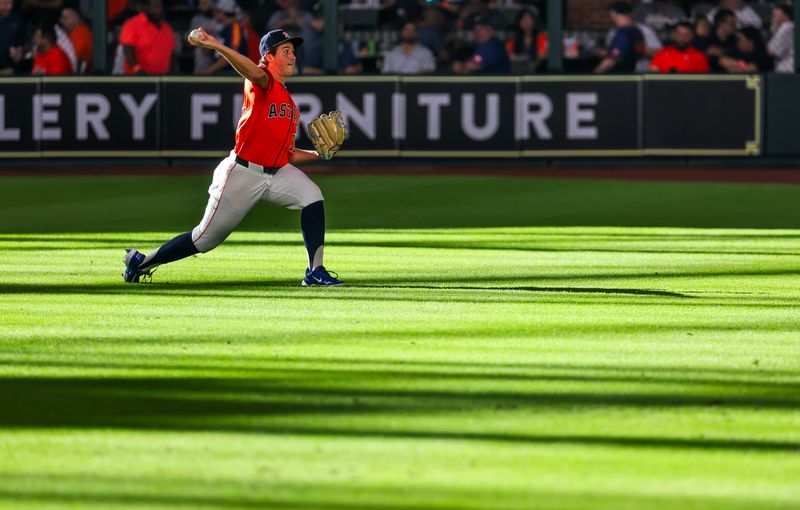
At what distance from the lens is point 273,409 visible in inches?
245

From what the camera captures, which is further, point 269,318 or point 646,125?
point 646,125

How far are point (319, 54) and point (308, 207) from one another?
13.6 metres

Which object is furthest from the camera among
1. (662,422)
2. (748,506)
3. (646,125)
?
(646,125)

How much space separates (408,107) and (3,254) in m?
10.9

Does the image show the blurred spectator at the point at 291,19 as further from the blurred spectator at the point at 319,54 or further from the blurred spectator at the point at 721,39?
the blurred spectator at the point at 721,39

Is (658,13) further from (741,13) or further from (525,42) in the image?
(525,42)

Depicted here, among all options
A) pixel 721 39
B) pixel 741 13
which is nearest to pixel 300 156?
pixel 721 39

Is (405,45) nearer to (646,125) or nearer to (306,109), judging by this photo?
(306,109)

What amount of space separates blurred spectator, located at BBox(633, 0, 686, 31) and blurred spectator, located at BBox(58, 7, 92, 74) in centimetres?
833

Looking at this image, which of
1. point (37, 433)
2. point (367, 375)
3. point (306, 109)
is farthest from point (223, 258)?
point (306, 109)

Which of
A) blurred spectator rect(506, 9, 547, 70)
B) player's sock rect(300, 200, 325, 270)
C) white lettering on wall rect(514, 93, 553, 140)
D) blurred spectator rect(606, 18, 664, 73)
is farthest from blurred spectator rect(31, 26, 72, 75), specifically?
player's sock rect(300, 200, 325, 270)

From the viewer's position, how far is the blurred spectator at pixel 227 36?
2278 centimetres

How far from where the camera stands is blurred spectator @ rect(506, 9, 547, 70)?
24641 millimetres

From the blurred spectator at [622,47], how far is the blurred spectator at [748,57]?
1.24 metres
